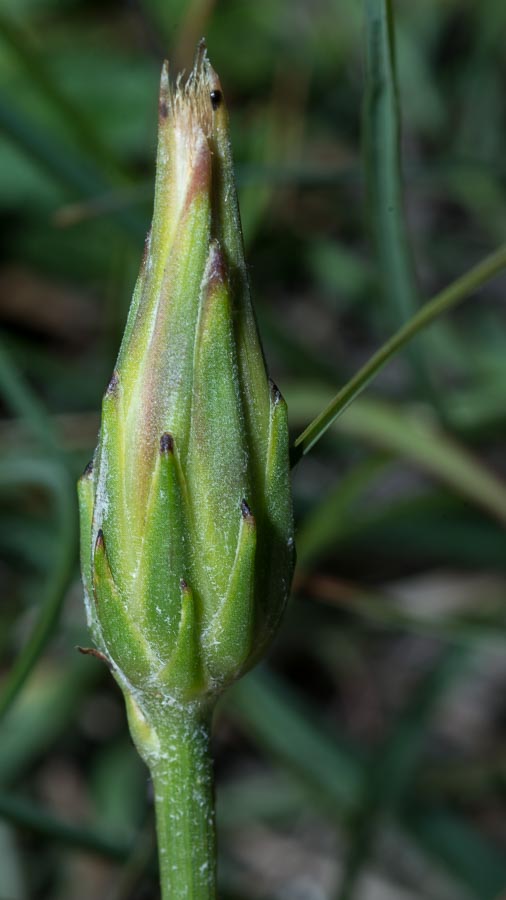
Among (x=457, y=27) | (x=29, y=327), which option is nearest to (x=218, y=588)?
(x=29, y=327)

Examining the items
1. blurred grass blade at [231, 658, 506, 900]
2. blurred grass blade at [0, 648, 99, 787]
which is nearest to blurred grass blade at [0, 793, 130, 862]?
blurred grass blade at [231, 658, 506, 900]

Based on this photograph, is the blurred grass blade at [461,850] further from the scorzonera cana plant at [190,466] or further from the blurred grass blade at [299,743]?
the scorzonera cana plant at [190,466]

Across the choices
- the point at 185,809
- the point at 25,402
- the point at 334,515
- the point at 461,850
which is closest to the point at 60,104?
the point at 25,402

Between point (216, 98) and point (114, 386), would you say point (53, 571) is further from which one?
point (216, 98)

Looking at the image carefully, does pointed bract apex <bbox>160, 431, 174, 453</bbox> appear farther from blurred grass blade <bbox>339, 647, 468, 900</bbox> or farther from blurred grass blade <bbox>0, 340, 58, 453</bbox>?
blurred grass blade <bbox>339, 647, 468, 900</bbox>

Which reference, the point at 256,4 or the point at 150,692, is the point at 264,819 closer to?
the point at 150,692

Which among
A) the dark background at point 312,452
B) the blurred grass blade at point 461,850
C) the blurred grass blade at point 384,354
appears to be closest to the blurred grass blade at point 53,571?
the dark background at point 312,452

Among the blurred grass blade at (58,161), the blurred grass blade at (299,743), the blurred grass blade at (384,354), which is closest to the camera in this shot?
the blurred grass blade at (384,354)
